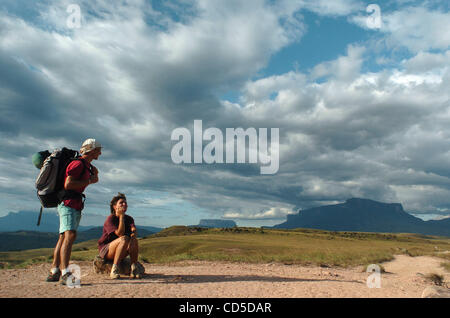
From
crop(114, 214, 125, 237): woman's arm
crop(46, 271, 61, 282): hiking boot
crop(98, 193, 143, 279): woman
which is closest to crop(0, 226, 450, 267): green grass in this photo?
crop(98, 193, 143, 279): woman

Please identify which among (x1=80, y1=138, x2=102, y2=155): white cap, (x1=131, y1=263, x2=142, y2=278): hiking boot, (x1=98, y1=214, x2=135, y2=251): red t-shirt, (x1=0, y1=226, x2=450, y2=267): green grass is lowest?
(x1=0, y1=226, x2=450, y2=267): green grass

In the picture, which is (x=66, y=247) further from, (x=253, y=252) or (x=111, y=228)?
(x=253, y=252)

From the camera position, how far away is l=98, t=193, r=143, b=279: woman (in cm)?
926

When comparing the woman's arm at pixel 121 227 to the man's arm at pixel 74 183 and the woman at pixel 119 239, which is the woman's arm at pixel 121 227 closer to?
the woman at pixel 119 239

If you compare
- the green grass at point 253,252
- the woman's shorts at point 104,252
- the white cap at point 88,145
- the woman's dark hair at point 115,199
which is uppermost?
the white cap at point 88,145

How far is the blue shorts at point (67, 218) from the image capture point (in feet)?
26.1

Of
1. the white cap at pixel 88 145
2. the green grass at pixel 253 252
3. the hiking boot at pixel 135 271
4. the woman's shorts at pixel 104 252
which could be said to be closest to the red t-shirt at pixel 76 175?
the white cap at pixel 88 145

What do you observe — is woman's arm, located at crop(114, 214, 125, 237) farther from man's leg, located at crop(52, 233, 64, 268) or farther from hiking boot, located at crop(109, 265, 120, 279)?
man's leg, located at crop(52, 233, 64, 268)

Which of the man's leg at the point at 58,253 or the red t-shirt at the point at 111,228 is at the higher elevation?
the red t-shirt at the point at 111,228

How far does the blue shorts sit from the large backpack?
21cm
